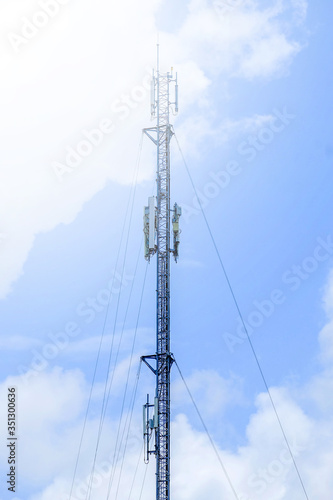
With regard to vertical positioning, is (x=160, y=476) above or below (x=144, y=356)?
below

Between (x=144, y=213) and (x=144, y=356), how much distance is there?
34.8 feet

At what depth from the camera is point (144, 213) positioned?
2425 inches

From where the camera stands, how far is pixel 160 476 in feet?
191

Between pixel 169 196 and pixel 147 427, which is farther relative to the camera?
pixel 169 196

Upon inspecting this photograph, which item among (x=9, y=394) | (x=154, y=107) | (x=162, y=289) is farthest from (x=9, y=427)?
(x=154, y=107)

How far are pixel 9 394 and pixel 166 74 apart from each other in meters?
27.2

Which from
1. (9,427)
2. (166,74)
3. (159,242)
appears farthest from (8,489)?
(166,74)

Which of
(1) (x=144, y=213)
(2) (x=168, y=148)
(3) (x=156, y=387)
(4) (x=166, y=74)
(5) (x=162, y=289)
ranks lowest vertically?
(3) (x=156, y=387)

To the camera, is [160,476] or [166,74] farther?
[166,74]

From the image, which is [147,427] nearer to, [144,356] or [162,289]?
[144,356]

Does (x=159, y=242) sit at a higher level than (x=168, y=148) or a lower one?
lower

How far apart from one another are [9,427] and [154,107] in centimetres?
2658

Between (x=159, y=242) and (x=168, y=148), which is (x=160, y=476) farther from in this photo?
(x=168, y=148)

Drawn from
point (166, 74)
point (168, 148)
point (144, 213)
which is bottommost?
point (144, 213)
